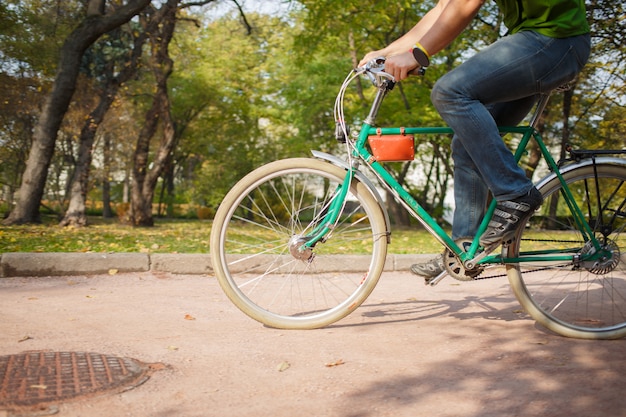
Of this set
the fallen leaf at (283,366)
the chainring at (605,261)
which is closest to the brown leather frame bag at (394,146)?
the chainring at (605,261)

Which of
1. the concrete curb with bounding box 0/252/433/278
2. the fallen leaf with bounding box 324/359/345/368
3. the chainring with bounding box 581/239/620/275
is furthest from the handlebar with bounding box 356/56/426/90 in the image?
the concrete curb with bounding box 0/252/433/278

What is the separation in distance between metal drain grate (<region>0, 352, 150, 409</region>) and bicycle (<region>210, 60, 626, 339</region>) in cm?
100

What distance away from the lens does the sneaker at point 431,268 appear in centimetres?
406

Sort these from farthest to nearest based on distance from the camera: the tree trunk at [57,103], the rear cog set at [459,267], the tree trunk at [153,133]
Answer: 1. the tree trunk at [153,133]
2. the tree trunk at [57,103]
3. the rear cog set at [459,267]

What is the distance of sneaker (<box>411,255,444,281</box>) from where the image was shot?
4.06 metres

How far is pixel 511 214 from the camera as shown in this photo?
3.70m

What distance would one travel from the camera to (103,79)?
23156 mm

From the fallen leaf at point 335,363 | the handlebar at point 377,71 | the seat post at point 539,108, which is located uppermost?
the handlebar at point 377,71

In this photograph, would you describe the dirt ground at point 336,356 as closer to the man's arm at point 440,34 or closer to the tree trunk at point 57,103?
the man's arm at point 440,34

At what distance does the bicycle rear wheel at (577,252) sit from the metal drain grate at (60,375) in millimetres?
2164

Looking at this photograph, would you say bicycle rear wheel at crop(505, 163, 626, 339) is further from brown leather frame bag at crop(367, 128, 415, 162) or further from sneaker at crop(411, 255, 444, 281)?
brown leather frame bag at crop(367, 128, 415, 162)

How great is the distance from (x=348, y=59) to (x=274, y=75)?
6175mm

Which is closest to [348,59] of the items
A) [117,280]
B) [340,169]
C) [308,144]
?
[308,144]

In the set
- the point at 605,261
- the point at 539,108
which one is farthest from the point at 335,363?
the point at 539,108
